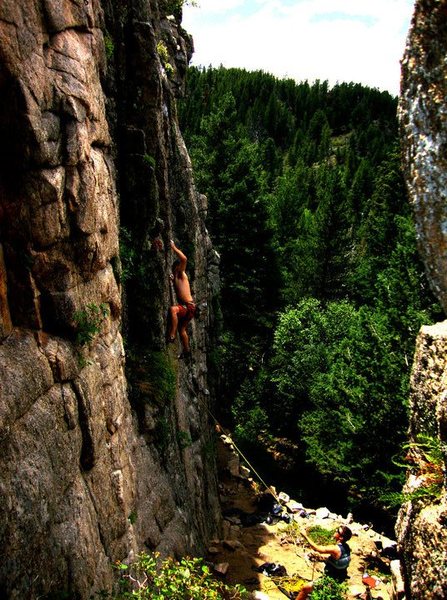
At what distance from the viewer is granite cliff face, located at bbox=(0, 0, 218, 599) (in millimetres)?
6117

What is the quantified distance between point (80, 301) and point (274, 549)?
1308cm

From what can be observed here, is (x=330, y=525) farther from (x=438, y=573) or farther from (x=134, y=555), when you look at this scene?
(x=438, y=573)

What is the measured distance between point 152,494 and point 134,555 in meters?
2.04

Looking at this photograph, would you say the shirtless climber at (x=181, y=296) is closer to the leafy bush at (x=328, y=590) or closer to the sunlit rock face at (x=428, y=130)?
the leafy bush at (x=328, y=590)

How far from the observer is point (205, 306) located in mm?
19016

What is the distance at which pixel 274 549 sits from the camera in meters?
16.8

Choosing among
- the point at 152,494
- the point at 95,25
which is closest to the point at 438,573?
the point at 152,494

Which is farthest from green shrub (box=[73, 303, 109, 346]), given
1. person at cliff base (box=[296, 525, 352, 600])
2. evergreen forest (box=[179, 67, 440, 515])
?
evergreen forest (box=[179, 67, 440, 515])

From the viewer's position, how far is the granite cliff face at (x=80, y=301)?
612 centimetres

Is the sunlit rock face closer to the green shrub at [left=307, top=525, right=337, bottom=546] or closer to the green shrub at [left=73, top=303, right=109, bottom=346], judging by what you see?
the green shrub at [left=73, top=303, right=109, bottom=346]

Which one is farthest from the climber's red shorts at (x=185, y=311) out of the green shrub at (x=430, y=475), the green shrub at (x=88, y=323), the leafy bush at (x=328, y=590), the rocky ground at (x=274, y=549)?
the green shrub at (x=430, y=475)

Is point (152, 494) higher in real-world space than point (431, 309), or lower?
lower

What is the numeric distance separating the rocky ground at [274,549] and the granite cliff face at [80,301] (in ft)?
10.0

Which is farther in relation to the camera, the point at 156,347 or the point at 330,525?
the point at 330,525
